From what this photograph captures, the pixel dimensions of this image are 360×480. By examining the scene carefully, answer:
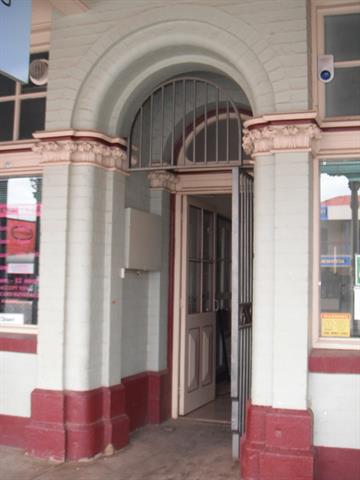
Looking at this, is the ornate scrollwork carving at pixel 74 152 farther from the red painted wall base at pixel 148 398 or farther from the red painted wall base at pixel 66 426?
the red painted wall base at pixel 148 398

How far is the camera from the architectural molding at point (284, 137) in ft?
16.8

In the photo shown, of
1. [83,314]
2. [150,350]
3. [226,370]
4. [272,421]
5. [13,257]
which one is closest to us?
[272,421]

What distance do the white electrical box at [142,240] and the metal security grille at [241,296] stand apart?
128 cm

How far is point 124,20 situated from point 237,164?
182cm

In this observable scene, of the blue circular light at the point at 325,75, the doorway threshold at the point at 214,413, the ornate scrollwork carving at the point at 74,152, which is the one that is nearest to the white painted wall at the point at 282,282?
the blue circular light at the point at 325,75

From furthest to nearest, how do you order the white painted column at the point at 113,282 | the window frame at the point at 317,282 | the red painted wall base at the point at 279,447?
the white painted column at the point at 113,282 → the window frame at the point at 317,282 → the red painted wall base at the point at 279,447

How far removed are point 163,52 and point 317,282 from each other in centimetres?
272

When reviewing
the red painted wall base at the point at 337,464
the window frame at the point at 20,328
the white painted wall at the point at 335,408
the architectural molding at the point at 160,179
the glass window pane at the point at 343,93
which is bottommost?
the red painted wall base at the point at 337,464

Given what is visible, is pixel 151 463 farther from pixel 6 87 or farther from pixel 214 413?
pixel 6 87

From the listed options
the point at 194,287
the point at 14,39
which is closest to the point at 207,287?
the point at 194,287

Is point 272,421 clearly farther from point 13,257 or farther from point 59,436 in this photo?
point 13,257

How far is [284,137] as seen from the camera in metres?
5.16

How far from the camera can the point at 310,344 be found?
5.22 meters

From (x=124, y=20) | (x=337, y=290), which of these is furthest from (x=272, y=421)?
(x=124, y=20)
